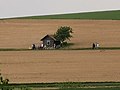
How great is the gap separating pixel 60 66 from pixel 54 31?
16.9m

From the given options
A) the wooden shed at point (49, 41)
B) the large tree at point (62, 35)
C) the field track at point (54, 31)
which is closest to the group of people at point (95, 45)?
the field track at point (54, 31)

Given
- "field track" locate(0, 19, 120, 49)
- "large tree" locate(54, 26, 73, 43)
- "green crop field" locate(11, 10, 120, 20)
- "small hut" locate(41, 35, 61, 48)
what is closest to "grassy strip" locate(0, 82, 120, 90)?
"field track" locate(0, 19, 120, 49)

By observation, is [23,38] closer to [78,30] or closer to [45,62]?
[78,30]

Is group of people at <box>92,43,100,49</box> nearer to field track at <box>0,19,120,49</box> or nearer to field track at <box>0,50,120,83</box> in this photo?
field track at <box>0,19,120,49</box>

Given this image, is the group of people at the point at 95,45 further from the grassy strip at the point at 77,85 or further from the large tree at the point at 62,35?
the grassy strip at the point at 77,85

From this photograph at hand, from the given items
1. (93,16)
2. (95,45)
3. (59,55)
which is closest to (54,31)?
(95,45)

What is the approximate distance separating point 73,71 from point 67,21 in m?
24.9

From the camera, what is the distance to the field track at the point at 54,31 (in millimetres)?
40225

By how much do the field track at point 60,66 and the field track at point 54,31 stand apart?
549 centimetres

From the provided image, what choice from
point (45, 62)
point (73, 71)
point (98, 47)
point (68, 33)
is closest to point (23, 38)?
point (68, 33)

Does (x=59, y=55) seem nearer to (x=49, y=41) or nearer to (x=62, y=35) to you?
(x=49, y=41)

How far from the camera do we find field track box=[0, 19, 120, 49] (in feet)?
132

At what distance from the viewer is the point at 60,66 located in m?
28.3

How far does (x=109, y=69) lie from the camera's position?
26719 millimetres
